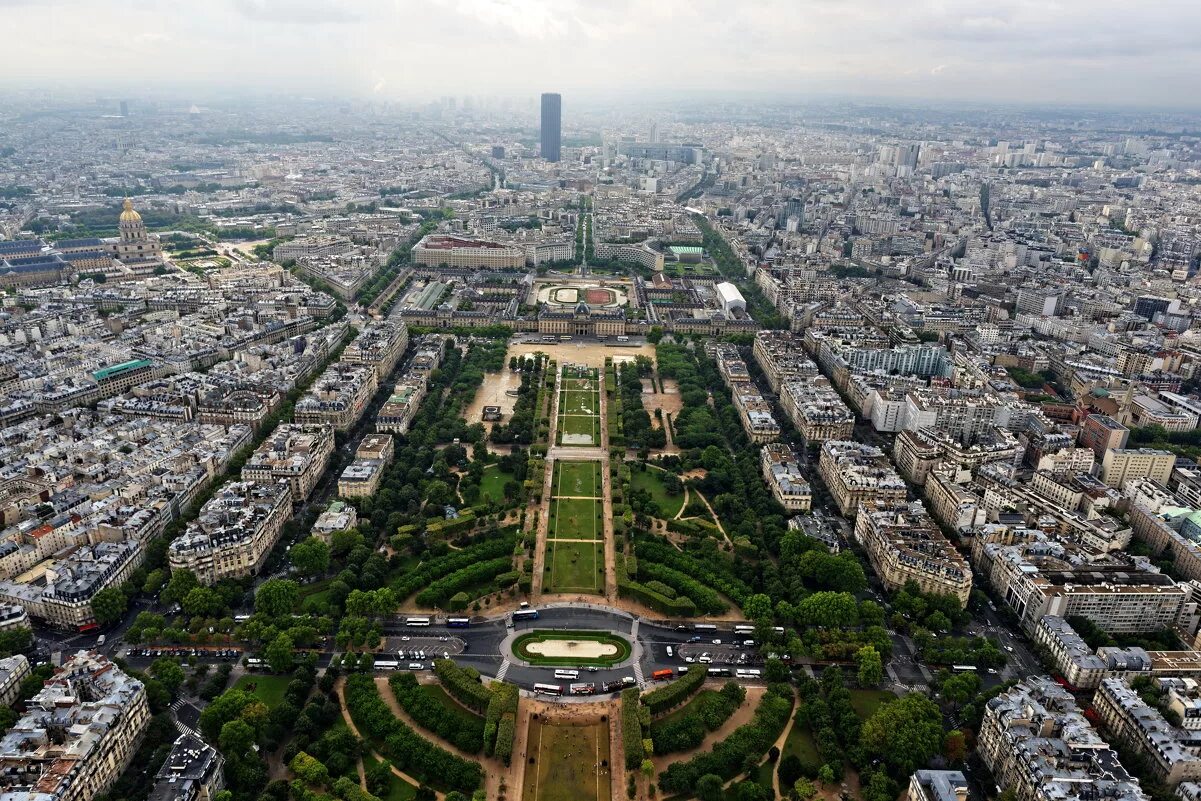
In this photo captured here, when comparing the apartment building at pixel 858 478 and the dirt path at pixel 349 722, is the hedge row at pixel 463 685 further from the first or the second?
the apartment building at pixel 858 478

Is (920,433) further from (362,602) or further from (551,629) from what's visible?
(362,602)

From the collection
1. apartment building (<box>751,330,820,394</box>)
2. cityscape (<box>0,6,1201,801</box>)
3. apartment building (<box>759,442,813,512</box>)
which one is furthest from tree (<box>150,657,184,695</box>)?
apartment building (<box>751,330,820,394</box>)

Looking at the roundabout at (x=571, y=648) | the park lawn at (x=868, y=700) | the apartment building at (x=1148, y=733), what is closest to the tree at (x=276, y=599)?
the roundabout at (x=571, y=648)

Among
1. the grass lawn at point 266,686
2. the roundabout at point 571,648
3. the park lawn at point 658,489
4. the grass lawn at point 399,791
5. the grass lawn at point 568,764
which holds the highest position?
the park lawn at point 658,489

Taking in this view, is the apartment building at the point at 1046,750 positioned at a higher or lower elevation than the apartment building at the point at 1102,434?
lower

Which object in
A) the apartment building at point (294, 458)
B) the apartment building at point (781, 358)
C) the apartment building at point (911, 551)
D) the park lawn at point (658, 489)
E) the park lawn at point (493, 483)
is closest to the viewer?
the apartment building at point (911, 551)

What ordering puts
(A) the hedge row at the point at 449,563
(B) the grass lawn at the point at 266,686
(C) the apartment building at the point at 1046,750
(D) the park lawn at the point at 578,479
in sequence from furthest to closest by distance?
(D) the park lawn at the point at 578,479 < (A) the hedge row at the point at 449,563 < (B) the grass lawn at the point at 266,686 < (C) the apartment building at the point at 1046,750
